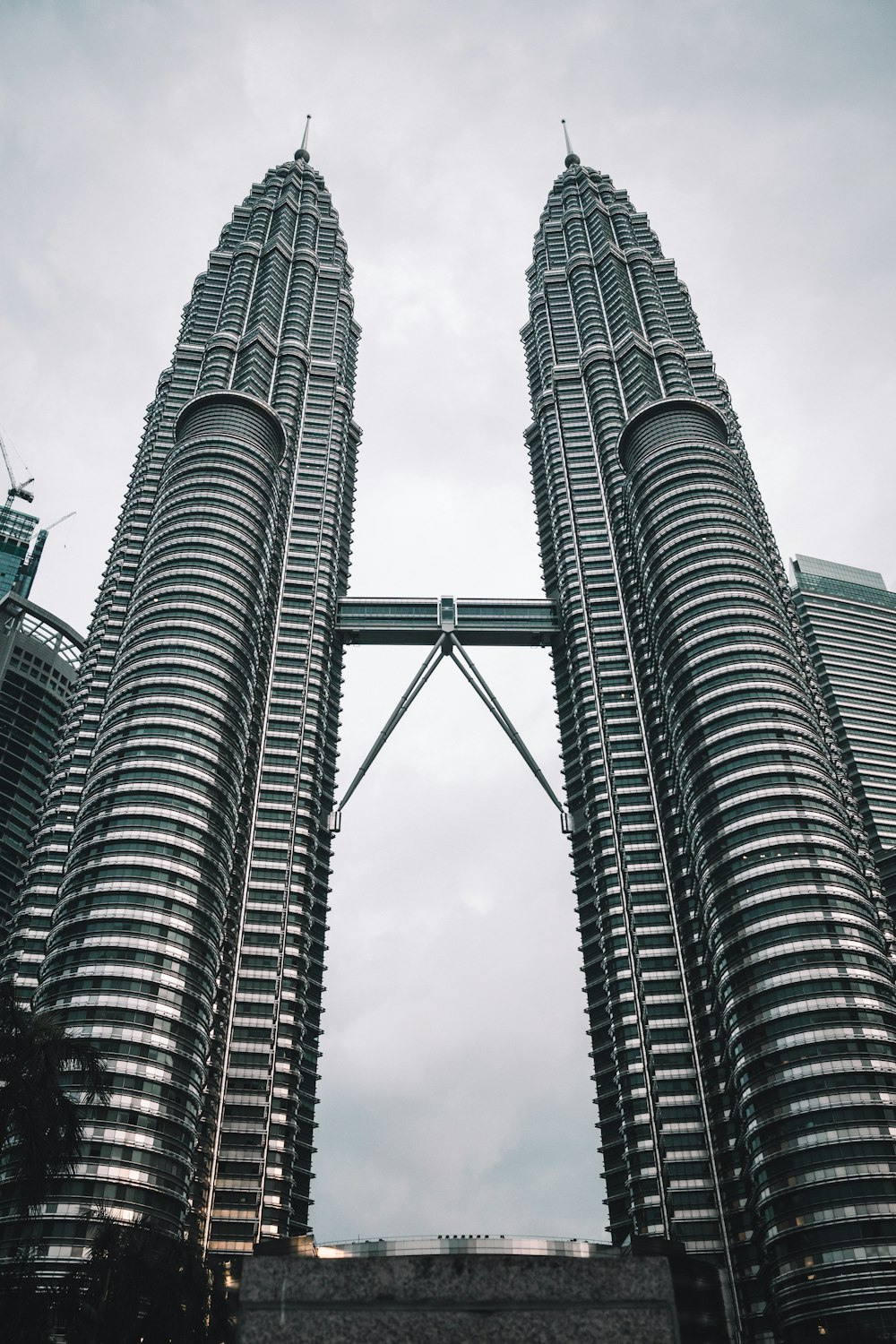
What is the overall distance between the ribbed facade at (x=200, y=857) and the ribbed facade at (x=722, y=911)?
42229 millimetres

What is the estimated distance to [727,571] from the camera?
151 m

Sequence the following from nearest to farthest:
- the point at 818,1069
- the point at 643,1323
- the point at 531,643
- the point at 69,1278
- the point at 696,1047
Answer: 1. the point at 643,1323
2. the point at 69,1278
3. the point at 818,1069
4. the point at 696,1047
5. the point at 531,643

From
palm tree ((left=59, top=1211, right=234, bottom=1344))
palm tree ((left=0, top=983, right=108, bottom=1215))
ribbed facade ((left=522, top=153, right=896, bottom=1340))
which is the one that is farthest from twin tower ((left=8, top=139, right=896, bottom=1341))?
palm tree ((left=0, top=983, right=108, bottom=1215))

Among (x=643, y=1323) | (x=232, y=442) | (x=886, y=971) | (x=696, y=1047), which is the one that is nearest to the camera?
(x=643, y=1323)

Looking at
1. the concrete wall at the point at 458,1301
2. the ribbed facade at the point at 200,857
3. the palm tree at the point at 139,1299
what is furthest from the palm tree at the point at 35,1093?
the ribbed facade at the point at 200,857

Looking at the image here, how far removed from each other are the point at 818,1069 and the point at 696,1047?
30.3 meters

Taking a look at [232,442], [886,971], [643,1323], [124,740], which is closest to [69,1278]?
[643,1323]

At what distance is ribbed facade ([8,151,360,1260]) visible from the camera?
353ft

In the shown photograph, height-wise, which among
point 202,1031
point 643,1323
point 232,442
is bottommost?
point 643,1323

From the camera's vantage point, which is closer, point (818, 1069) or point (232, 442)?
point (818, 1069)

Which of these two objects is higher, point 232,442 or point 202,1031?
point 232,442

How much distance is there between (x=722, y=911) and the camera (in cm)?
12019

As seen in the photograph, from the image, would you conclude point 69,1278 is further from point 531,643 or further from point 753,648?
point 531,643

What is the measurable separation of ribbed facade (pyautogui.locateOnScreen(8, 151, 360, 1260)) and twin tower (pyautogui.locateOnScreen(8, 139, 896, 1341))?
1.38 feet
